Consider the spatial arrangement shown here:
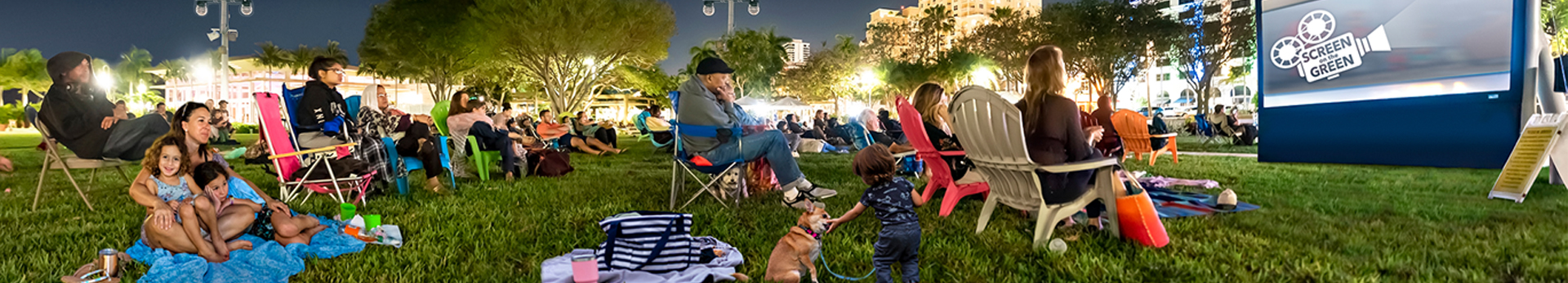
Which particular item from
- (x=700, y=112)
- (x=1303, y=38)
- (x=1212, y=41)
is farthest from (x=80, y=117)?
(x=1212, y=41)

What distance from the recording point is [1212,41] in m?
31.4

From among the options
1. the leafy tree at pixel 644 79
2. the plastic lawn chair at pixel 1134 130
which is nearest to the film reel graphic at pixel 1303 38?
the plastic lawn chair at pixel 1134 130

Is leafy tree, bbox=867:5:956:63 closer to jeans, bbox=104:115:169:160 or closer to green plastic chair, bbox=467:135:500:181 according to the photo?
green plastic chair, bbox=467:135:500:181

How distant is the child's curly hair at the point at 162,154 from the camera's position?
331 centimetres

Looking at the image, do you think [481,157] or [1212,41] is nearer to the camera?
[481,157]

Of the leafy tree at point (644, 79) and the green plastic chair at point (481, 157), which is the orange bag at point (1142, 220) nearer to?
the green plastic chair at point (481, 157)

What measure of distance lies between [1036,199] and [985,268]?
59 centimetres

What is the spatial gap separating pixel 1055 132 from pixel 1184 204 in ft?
6.70

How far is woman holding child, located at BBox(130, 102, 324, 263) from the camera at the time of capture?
3.25 meters

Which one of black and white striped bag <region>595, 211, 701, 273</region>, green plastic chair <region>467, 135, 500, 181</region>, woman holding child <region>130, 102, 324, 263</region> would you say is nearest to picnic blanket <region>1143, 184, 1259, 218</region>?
black and white striped bag <region>595, 211, 701, 273</region>

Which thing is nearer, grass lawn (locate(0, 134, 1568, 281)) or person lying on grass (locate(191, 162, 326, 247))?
grass lawn (locate(0, 134, 1568, 281))

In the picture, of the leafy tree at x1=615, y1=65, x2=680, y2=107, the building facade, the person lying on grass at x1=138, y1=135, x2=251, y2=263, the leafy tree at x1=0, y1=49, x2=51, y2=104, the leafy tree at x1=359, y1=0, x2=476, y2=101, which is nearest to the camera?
the person lying on grass at x1=138, y1=135, x2=251, y2=263

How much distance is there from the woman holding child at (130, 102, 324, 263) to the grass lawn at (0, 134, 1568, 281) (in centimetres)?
24

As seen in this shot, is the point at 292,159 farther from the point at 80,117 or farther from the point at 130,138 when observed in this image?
the point at 80,117
